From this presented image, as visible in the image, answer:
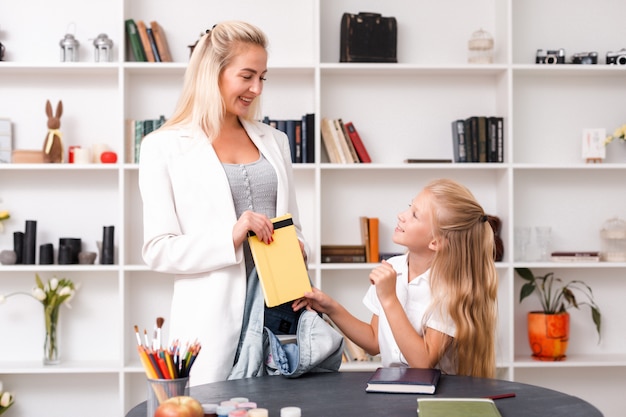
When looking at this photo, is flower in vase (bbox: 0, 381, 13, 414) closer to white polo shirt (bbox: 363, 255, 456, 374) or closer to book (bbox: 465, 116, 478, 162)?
white polo shirt (bbox: 363, 255, 456, 374)

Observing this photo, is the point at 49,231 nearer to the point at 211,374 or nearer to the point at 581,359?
the point at 211,374

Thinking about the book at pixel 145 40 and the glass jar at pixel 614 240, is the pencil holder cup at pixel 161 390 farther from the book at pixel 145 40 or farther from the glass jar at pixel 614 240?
the glass jar at pixel 614 240

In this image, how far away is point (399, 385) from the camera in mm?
1766

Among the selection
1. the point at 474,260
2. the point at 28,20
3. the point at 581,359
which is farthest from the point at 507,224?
the point at 28,20

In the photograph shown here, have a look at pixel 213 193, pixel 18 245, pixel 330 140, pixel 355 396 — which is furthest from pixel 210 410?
pixel 18 245

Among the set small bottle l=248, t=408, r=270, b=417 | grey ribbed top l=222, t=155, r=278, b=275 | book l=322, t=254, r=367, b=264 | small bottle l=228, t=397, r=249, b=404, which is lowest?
small bottle l=228, t=397, r=249, b=404

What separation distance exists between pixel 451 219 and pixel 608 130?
7.78 ft

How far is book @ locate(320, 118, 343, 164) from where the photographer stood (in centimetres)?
393

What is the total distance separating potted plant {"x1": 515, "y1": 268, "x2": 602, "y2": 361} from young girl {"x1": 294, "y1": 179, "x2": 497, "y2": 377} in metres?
1.90

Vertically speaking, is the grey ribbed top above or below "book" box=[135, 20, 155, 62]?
below

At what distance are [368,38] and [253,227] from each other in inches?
85.2

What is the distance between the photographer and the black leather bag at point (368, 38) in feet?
12.9

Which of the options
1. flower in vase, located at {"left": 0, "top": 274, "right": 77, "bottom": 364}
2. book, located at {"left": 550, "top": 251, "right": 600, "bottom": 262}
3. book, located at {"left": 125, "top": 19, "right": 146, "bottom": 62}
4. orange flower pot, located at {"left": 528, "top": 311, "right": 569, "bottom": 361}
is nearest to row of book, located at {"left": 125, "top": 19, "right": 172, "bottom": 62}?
book, located at {"left": 125, "top": 19, "right": 146, "bottom": 62}

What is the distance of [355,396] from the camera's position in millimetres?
1735
